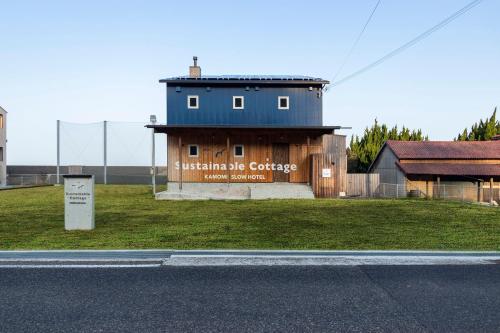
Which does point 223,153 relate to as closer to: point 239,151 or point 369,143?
point 239,151

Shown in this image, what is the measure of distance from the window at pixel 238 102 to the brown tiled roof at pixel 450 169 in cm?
1812

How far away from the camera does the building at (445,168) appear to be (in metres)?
32.8

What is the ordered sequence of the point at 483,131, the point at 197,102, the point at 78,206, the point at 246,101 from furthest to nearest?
the point at 483,131
the point at 246,101
the point at 197,102
the point at 78,206

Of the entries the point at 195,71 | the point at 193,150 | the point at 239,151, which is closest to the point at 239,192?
the point at 239,151

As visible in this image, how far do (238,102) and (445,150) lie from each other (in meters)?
24.2

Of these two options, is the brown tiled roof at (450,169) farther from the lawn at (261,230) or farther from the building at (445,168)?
the lawn at (261,230)

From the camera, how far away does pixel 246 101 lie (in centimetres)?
2566

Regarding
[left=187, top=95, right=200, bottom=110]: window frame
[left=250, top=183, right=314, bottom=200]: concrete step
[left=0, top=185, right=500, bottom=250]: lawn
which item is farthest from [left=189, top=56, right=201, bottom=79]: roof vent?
[left=0, top=185, right=500, bottom=250]: lawn

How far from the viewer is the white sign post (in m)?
9.97

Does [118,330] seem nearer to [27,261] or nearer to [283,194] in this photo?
[27,261]

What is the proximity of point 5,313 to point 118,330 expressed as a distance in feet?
4.96

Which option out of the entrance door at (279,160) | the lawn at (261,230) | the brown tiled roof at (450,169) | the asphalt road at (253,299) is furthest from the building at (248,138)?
the asphalt road at (253,299)

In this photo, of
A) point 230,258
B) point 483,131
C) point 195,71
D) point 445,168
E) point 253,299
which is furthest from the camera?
point 483,131

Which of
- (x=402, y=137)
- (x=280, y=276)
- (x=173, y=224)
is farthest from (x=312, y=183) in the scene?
(x=402, y=137)
